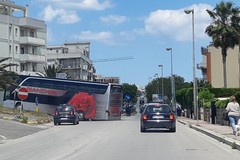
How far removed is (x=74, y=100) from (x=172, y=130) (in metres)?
23.1

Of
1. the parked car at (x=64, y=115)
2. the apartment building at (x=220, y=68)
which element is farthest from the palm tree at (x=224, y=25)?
the parked car at (x=64, y=115)

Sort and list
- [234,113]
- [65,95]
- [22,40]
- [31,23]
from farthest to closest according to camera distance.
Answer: [31,23]
[22,40]
[65,95]
[234,113]

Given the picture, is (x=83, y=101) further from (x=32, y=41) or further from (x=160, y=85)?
(x=160, y=85)

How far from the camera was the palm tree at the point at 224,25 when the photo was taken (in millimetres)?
65250

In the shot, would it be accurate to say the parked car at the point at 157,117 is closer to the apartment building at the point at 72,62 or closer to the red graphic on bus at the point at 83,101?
the red graphic on bus at the point at 83,101

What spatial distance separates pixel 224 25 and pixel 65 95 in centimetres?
2468

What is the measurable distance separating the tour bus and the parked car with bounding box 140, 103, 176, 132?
22296mm

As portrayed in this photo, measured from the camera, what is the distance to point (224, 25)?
6544 centimetres

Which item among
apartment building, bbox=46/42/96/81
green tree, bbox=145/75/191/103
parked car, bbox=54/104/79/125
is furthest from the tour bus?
green tree, bbox=145/75/191/103

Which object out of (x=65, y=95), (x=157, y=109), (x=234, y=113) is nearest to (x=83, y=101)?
(x=65, y=95)

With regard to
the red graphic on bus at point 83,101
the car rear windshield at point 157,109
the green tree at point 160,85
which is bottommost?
the car rear windshield at point 157,109

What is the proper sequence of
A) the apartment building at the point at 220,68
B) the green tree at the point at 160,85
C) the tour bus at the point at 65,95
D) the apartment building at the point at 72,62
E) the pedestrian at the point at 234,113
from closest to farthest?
the pedestrian at the point at 234,113 < the tour bus at the point at 65,95 < the apartment building at the point at 220,68 < the apartment building at the point at 72,62 < the green tree at the point at 160,85

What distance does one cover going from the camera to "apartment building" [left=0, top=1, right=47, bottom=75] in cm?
7931

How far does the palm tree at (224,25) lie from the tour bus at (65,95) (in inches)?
778
